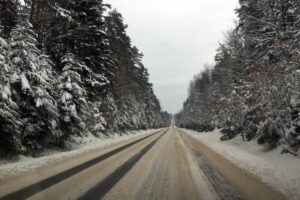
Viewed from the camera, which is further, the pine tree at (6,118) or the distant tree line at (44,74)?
the distant tree line at (44,74)

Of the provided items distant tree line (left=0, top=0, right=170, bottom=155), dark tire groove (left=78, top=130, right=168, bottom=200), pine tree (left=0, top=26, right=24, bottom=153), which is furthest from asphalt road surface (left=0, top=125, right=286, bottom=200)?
distant tree line (left=0, top=0, right=170, bottom=155)

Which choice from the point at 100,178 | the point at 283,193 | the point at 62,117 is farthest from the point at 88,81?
the point at 283,193

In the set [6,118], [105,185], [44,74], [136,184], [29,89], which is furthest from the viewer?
[44,74]

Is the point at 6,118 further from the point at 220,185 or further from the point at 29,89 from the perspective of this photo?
the point at 220,185

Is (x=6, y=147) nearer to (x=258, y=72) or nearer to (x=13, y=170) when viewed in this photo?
(x=13, y=170)

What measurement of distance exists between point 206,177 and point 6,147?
761cm

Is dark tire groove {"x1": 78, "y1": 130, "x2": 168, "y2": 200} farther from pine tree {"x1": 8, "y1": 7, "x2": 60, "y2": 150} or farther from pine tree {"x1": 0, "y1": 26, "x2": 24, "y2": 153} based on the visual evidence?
pine tree {"x1": 8, "y1": 7, "x2": 60, "y2": 150}

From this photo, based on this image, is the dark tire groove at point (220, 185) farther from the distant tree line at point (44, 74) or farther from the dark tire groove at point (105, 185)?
the distant tree line at point (44, 74)

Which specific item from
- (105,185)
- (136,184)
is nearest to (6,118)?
(105,185)

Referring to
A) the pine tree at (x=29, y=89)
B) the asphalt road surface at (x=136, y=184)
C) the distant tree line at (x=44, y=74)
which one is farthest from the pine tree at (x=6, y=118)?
the asphalt road surface at (x=136, y=184)

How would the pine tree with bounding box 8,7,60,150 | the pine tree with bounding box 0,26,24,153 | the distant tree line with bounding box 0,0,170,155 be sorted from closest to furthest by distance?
the pine tree with bounding box 0,26,24,153 < the distant tree line with bounding box 0,0,170,155 < the pine tree with bounding box 8,7,60,150

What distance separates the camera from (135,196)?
432 centimetres

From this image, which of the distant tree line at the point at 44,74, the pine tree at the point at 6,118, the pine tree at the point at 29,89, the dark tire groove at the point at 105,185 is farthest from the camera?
the pine tree at the point at 29,89

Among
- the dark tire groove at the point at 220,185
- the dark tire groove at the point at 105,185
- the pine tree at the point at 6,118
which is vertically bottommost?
the dark tire groove at the point at 220,185
